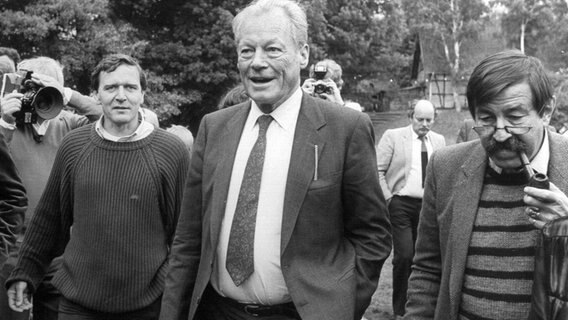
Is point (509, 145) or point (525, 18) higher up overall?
point (525, 18)

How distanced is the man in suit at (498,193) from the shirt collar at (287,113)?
74 centimetres

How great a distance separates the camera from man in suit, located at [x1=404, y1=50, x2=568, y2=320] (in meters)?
2.62

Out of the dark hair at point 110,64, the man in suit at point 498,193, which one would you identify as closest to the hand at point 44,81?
the dark hair at point 110,64

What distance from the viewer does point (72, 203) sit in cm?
404

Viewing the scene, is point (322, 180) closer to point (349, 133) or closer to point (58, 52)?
point (349, 133)

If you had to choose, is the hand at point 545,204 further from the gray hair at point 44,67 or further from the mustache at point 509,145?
the gray hair at point 44,67

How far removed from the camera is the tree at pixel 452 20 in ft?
166

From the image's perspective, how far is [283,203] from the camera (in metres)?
2.96

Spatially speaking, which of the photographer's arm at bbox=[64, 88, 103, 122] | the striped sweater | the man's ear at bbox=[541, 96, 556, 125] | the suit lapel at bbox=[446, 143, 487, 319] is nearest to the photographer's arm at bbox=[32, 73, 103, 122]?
the photographer's arm at bbox=[64, 88, 103, 122]

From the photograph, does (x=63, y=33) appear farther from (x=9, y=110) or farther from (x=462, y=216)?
(x=462, y=216)

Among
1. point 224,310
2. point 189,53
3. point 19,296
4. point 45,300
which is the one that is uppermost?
point 189,53

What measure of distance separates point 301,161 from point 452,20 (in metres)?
51.0

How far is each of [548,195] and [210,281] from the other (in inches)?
60.1

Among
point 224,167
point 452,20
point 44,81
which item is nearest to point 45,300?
point 44,81
